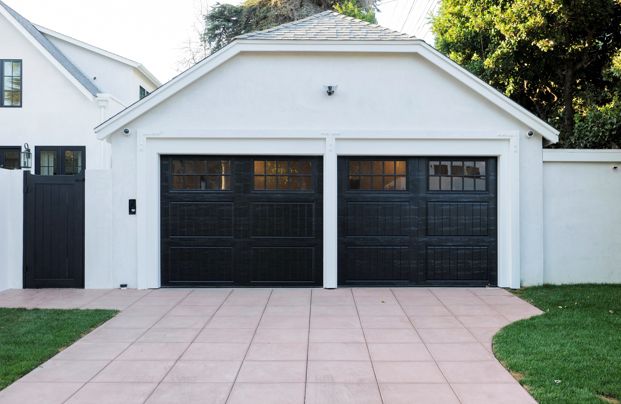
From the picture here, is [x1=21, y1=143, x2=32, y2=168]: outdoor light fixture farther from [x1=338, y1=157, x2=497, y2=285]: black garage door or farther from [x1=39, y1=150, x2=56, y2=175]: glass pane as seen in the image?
[x1=338, y1=157, x2=497, y2=285]: black garage door

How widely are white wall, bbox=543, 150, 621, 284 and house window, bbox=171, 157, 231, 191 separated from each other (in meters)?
5.48

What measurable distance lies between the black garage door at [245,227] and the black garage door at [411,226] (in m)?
0.58

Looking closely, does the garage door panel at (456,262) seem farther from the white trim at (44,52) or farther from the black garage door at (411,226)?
the white trim at (44,52)

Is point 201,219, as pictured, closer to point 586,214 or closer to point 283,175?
point 283,175

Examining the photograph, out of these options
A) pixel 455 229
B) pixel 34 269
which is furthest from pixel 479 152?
pixel 34 269

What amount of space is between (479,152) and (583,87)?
6418mm

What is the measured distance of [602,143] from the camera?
10.8 metres

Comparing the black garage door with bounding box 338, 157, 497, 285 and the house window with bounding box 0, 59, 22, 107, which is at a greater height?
the house window with bounding box 0, 59, 22, 107

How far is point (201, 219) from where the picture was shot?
9.14 metres

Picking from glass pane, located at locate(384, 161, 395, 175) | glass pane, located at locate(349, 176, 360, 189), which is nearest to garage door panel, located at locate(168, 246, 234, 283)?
glass pane, located at locate(349, 176, 360, 189)

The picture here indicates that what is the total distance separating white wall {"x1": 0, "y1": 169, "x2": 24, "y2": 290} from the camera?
28.8ft

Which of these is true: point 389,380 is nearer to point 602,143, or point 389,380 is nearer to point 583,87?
point 602,143

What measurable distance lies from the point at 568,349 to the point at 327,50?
5825 millimetres

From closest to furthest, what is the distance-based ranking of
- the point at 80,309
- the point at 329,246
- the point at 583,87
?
the point at 80,309, the point at 329,246, the point at 583,87
